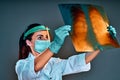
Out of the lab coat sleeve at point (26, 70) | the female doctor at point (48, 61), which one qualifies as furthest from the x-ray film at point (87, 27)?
the lab coat sleeve at point (26, 70)

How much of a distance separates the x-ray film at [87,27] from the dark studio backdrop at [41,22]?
0.27 meters

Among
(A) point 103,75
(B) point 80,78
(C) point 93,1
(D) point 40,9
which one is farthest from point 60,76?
(C) point 93,1

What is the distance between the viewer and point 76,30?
1.25 metres

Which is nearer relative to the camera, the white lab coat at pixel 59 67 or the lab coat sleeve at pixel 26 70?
the lab coat sleeve at pixel 26 70

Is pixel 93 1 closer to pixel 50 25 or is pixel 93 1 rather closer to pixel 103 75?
pixel 50 25

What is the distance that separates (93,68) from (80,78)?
102 mm

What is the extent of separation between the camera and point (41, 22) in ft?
5.01

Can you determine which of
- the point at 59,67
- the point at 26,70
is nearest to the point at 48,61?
the point at 59,67

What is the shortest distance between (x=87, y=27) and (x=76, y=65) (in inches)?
10.1

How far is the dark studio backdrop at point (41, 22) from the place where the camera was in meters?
1.47

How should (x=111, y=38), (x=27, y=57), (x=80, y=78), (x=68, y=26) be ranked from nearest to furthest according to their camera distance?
(x=68, y=26), (x=111, y=38), (x=27, y=57), (x=80, y=78)

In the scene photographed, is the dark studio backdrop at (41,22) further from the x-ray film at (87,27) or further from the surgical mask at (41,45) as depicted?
the x-ray film at (87,27)

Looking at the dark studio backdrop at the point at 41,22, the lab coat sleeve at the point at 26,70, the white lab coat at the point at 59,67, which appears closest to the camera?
the lab coat sleeve at the point at 26,70

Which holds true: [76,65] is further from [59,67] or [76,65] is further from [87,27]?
[87,27]
